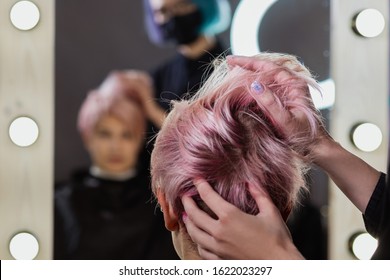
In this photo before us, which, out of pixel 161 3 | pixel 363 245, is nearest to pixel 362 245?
pixel 363 245

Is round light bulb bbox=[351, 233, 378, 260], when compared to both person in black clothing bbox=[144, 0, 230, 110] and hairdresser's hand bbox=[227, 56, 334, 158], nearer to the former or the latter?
hairdresser's hand bbox=[227, 56, 334, 158]

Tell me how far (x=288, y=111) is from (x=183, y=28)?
33cm

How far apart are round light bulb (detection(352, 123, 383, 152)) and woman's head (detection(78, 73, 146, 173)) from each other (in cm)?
46

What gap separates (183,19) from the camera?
1.30 metres

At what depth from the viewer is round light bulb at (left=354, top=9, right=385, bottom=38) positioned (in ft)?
4.36

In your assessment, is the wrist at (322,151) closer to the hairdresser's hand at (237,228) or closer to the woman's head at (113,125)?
the hairdresser's hand at (237,228)

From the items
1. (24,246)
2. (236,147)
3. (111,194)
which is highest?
(236,147)

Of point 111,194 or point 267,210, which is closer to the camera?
point 267,210

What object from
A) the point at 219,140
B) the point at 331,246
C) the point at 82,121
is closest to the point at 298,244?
the point at 331,246

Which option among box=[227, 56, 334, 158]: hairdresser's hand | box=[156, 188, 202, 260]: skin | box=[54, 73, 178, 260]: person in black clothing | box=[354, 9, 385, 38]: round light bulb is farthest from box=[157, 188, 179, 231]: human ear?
box=[354, 9, 385, 38]: round light bulb

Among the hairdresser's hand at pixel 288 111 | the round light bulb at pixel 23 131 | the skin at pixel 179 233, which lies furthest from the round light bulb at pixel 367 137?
the round light bulb at pixel 23 131

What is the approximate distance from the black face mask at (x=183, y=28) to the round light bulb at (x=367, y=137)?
40 cm

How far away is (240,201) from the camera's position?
106 cm

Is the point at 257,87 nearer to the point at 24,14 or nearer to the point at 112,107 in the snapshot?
the point at 112,107
